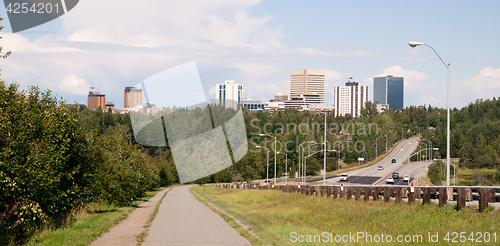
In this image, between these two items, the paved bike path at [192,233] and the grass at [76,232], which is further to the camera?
the paved bike path at [192,233]

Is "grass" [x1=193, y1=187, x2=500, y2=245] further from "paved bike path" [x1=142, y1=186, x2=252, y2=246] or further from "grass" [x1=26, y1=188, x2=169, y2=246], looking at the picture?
"grass" [x1=26, y1=188, x2=169, y2=246]

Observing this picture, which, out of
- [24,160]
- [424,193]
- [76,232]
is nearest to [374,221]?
[424,193]

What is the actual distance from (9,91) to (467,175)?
404 ft

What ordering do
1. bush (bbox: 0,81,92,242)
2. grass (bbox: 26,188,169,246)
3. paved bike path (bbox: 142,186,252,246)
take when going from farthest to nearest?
paved bike path (bbox: 142,186,252,246), bush (bbox: 0,81,92,242), grass (bbox: 26,188,169,246)

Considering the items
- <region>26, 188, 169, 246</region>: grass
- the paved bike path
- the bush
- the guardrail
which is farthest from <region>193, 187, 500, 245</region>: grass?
the bush

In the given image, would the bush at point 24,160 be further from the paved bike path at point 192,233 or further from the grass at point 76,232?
the paved bike path at point 192,233

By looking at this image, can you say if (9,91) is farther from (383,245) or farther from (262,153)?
(262,153)

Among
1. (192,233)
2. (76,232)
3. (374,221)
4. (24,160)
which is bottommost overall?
(192,233)

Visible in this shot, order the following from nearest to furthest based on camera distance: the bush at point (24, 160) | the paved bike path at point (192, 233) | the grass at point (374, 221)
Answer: the grass at point (374, 221)
the bush at point (24, 160)
the paved bike path at point (192, 233)

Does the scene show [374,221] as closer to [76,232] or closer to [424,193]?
[424,193]

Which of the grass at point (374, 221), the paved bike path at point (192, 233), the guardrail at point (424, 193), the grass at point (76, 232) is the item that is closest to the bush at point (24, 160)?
the grass at point (76, 232)

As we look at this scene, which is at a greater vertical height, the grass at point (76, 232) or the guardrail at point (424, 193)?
the guardrail at point (424, 193)

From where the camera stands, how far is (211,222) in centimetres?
2038

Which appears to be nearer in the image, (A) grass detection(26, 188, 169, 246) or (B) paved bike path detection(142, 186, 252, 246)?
(A) grass detection(26, 188, 169, 246)
